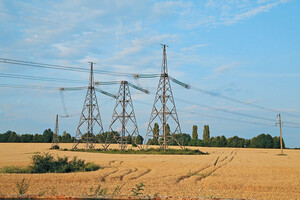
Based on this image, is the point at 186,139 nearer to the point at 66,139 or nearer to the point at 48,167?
the point at 66,139

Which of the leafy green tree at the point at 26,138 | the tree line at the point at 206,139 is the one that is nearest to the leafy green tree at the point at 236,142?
the tree line at the point at 206,139

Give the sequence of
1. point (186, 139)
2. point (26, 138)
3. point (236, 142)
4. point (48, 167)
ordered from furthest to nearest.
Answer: point (26, 138) → point (186, 139) → point (236, 142) → point (48, 167)

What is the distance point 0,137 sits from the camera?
144 metres

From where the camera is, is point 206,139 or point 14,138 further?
point 14,138

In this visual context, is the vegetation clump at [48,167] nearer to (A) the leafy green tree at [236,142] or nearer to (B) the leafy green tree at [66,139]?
(A) the leafy green tree at [236,142]

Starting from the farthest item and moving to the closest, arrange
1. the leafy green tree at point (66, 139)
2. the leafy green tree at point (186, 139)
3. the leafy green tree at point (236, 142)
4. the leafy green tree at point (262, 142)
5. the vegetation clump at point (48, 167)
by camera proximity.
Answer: the leafy green tree at point (66, 139) < the leafy green tree at point (186, 139) < the leafy green tree at point (236, 142) < the leafy green tree at point (262, 142) < the vegetation clump at point (48, 167)

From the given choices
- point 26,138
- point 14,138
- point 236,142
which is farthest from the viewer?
point 14,138

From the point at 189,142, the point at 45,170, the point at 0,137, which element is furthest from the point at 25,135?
the point at 45,170

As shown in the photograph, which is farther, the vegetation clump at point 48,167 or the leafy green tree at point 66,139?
the leafy green tree at point 66,139

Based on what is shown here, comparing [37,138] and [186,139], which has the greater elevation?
[37,138]

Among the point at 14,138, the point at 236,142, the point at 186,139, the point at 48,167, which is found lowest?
the point at 48,167

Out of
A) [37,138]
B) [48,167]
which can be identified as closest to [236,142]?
[37,138]

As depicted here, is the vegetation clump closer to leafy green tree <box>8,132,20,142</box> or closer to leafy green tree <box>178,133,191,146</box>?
leafy green tree <box>178,133,191,146</box>

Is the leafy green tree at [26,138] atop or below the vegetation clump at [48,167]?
atop
